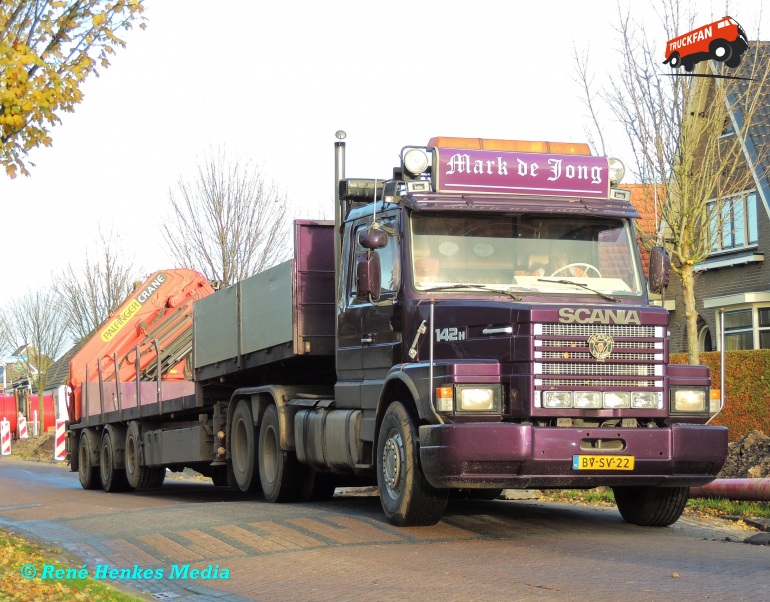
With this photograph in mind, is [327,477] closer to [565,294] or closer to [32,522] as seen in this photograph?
[32,522]

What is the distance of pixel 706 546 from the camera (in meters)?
9.89

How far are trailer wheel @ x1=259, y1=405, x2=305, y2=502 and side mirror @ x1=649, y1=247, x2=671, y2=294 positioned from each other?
4668mm

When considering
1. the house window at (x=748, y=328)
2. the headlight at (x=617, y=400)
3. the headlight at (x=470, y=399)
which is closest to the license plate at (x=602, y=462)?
the headlight at (x=617, y=400)

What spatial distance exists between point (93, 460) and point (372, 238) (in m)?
11.4

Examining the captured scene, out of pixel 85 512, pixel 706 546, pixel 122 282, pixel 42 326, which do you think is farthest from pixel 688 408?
pixel 42 326

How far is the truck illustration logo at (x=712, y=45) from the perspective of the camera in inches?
831

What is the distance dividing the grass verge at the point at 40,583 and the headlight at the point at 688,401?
4.89 meters

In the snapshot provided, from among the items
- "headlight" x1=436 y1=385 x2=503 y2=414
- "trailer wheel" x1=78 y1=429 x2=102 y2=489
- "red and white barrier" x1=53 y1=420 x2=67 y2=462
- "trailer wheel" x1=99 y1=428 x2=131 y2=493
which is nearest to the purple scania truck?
"headlight" x1=436 y1=385 x2=503 y2=414

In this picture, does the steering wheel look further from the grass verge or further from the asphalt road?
the grass verge

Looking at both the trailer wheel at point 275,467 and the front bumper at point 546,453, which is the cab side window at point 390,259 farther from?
the trailer wheel at point 275,467

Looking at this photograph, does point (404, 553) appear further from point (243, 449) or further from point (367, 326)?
point (243, 449)

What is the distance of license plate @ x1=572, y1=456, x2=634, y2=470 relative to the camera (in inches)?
388

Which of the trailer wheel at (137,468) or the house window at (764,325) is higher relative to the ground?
the house window at (764,325)

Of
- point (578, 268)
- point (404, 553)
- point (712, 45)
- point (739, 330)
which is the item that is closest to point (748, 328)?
point (739, 330)
